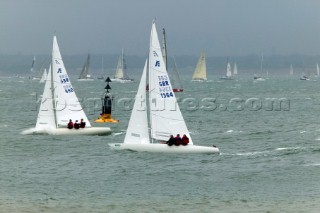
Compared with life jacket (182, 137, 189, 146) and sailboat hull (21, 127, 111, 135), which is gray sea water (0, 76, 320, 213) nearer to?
sailboat hull (21, 127, 111, 135)

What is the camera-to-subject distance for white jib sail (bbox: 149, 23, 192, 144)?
48.8 metres

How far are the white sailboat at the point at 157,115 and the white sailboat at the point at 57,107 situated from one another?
1311 centimetres

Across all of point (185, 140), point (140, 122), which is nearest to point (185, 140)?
point (185, 140)

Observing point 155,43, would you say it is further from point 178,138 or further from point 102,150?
point 102,150

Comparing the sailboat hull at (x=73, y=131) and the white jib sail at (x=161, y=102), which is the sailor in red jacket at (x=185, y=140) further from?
the sailboat hull at (x=73, y=131)

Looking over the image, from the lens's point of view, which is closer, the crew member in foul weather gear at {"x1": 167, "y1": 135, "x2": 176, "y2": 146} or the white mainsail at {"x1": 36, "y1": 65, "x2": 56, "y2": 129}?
the crew member in foul weather gear at {"x1": 167, "y1": 135, "x2": 176, "y2": 146}

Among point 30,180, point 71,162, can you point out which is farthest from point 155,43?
point 30,180

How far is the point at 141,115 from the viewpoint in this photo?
165ft

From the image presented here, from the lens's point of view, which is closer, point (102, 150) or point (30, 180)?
point (30, 180)

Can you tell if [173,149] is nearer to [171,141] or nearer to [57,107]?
[171,141]

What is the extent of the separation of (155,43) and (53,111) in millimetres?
18278

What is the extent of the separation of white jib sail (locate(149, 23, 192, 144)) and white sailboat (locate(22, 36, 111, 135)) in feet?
47.1

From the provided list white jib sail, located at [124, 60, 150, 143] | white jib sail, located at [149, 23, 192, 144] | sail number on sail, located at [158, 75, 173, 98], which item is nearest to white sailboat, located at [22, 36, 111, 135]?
white jib sail, located at [124, 60, 150, 143]

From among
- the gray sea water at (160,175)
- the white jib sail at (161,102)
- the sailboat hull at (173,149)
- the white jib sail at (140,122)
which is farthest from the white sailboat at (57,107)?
the white jib sail at (161,102)
